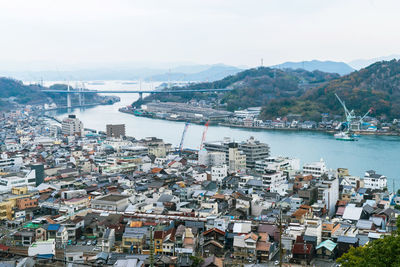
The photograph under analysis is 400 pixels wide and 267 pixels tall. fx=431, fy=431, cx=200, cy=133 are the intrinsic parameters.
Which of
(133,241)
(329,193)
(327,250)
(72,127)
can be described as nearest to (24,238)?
(133,241)

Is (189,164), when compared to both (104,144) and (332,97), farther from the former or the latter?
(332,97)

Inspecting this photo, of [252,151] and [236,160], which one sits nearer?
[236,160]

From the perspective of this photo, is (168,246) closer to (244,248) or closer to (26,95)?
(244,248)

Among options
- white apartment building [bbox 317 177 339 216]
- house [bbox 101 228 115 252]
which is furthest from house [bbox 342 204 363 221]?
house [bbox 101 228 115 252]

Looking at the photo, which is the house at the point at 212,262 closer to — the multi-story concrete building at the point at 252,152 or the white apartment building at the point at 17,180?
the white apartment building at the point at 17,180

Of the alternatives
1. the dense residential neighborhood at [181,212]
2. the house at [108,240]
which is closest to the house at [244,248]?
the dense residential neighborhood at [181,212]

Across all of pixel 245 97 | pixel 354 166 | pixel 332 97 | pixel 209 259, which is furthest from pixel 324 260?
pixel 245 97
